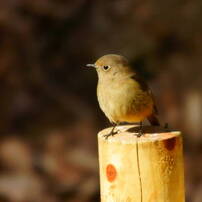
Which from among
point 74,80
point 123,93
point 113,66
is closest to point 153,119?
point 123,93

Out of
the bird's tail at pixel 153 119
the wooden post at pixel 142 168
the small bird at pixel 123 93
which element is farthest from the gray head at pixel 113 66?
the wooden post at pixel 142 168

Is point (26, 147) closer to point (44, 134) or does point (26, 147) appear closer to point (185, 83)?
point (44, 134)

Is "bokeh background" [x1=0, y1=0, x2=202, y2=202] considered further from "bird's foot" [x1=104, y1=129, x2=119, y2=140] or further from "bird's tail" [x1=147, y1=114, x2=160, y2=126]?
"bird's foot" [x1=104, y1=129, x2=119, y2=140]

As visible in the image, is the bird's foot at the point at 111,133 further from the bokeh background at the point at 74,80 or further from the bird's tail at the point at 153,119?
the bokeh background at the point at 74,80

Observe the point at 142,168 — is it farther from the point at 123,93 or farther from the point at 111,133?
the point at 123,93

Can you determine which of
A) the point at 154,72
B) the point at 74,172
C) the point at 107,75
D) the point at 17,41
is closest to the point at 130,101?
the point at 107,75

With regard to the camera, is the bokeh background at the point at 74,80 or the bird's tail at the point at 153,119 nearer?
the bird's tail at the point at 153,119
